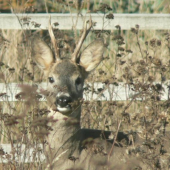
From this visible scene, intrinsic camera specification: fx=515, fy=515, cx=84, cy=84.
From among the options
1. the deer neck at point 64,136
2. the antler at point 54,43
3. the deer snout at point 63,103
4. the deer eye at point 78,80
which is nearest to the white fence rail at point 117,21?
the antler at point 54,43

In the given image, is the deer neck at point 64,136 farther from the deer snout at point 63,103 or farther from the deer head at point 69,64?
the deer snout at point 63,103

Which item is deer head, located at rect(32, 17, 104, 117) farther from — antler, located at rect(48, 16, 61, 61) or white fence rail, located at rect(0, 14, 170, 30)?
white fence rail, located at rect(0, 14, 170, 30)

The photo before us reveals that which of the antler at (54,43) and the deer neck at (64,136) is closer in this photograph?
the deer neck at (64,136)

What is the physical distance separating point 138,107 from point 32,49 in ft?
6.01

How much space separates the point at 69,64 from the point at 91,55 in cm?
39

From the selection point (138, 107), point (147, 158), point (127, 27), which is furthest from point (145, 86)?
point (138, 107)

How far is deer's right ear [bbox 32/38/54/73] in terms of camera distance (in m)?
5.36

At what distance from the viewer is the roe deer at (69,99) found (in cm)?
468

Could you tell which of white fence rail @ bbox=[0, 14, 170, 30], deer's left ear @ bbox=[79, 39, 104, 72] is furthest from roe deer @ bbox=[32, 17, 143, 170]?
white fence rail @ bbox=[0, 14, 170, 30]

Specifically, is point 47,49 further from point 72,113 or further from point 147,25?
point 147,25

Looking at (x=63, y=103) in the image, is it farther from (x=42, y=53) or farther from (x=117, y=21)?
(x=117, y=21)

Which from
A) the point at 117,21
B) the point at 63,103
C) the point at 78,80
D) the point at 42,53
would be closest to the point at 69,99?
the point at 63,103

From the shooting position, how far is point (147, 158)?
12.4 feet

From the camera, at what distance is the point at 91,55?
5582 millimetres
